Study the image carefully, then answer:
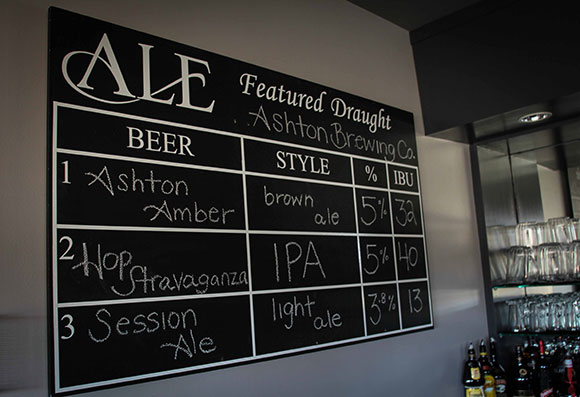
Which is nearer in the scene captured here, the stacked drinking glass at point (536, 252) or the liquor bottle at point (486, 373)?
the liquor bottle at point (486, 373)

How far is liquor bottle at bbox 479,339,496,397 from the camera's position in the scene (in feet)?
8.43

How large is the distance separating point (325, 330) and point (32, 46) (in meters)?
1.39

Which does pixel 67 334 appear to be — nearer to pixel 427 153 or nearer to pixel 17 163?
pixel 17 163

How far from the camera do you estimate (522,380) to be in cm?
266

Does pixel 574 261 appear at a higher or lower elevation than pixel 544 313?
higher

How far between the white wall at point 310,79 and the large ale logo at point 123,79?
86 millimetres

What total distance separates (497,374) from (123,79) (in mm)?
2331

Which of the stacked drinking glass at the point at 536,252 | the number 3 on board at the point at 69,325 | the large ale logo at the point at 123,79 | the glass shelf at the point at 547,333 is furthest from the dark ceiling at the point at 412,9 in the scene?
the number 3 on board at the point at 69,325

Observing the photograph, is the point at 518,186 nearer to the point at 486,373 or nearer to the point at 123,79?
the point at 486,373

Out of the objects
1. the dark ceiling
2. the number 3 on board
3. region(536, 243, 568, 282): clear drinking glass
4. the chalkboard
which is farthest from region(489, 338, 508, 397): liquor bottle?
the number 3 on board

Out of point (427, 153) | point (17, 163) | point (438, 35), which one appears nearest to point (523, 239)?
point (427, 153)

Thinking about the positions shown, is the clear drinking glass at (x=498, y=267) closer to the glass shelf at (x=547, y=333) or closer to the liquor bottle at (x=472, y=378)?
the glass shelf at (x=547, y=333)

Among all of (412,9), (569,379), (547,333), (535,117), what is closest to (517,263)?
(547,333)

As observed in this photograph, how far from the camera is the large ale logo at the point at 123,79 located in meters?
1.51
